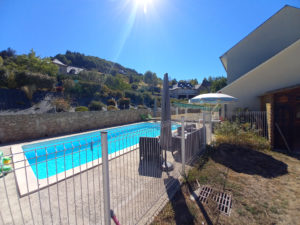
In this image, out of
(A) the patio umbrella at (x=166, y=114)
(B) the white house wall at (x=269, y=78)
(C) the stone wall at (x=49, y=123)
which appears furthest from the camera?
(C) the stone wall at (x=49, y=123)

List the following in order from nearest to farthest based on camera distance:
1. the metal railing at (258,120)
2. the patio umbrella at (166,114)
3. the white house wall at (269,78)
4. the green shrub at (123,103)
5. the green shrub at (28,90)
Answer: the patio umbrella at (166,114) → the metal railing at (258,120) → the white house wall at (269,78) → the green shrub at (28,90) → the green shrub at (123,103)

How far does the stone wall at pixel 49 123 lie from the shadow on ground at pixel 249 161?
1140 centimetres

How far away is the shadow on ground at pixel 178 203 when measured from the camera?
111 inches

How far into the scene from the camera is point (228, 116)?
10.4 meters

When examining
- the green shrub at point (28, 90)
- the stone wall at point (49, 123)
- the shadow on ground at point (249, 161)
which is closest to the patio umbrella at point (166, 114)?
the shadow on ground at point (249, 161)

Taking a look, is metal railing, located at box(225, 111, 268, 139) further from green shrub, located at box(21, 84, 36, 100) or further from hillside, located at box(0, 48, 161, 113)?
green shrub, located at box(21, 84, 36, 100)

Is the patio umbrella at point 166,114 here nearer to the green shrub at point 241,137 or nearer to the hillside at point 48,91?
the green shrub at point 241,137

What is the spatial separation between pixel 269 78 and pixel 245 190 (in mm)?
8328

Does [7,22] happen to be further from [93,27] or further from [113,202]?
[113,202]

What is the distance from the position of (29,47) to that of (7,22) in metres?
20.3

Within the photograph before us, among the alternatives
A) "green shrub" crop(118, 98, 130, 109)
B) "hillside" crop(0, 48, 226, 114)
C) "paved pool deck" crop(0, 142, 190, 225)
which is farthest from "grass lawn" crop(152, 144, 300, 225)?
"green shrub" crop(118, 98, 130, 109)

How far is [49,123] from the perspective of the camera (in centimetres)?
1054

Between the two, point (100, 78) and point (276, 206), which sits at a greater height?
point (100, 78)

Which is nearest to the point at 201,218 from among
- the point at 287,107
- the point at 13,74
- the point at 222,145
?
the point at 222,145
